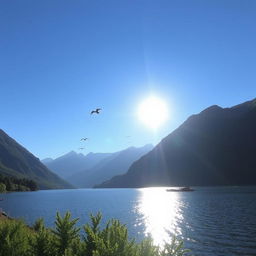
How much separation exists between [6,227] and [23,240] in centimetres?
202

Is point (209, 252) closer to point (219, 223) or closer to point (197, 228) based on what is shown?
point (197, 228)

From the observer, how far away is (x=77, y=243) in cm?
1809

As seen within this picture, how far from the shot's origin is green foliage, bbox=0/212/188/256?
48.9ft

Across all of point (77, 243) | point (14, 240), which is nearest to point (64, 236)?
point (77, 243)

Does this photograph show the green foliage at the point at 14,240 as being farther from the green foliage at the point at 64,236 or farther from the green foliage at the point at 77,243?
the green foliage at the point at 64,236

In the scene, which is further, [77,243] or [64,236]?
[64,236]

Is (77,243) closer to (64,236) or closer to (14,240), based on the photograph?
(64,236)

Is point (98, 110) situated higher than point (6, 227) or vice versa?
Result: point (98, 110)

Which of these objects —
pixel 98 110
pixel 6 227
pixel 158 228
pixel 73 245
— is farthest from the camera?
pixel 158 228

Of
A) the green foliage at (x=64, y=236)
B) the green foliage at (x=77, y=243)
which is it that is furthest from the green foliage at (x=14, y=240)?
the green foliage at (x=64, y=236)

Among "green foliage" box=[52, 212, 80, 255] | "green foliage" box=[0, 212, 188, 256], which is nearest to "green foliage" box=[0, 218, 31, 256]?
"green foliage" box=[0, 212, 188, 256]

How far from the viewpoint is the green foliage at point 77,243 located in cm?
1491

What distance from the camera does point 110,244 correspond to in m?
15.2

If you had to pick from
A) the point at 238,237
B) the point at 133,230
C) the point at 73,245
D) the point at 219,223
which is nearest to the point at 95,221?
the point at 73,245
